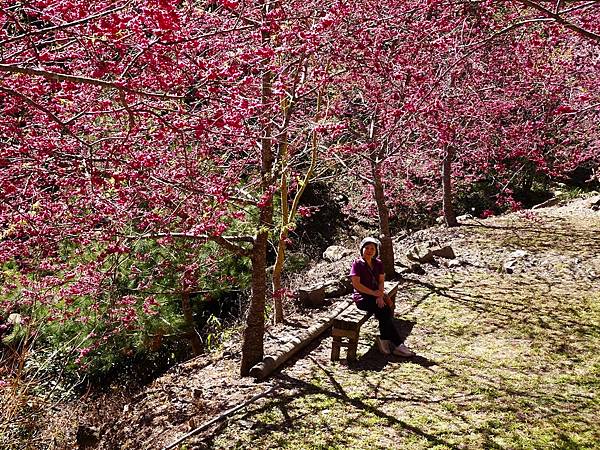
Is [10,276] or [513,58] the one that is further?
[513,58]

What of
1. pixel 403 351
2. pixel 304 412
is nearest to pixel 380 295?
pixel 403 351

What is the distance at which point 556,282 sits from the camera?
23.9 ft

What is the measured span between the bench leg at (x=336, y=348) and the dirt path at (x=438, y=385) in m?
0.08

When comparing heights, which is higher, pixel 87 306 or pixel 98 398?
pixel 87 306

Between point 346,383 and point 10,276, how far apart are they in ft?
15.0

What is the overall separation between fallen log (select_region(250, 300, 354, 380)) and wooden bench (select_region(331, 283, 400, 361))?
502mm

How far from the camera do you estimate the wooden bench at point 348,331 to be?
5.20 meters

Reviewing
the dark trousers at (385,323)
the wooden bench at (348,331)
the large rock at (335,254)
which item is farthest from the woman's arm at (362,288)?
the large rock at (335,254)

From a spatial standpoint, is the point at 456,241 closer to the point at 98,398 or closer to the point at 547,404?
the point at 547,404

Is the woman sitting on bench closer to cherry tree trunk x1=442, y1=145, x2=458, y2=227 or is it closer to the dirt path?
the dirt path

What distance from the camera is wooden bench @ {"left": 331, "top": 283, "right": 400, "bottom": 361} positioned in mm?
5195

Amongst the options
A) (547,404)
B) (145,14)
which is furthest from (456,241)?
(145,14)

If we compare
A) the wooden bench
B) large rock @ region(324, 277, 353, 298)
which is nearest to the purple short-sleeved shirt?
the wooden bench

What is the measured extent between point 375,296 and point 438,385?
1110mm
